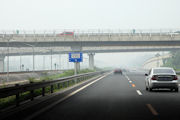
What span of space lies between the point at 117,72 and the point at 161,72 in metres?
42.6

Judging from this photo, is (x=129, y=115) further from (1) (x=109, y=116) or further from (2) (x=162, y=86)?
(2) (x=162, y=86)

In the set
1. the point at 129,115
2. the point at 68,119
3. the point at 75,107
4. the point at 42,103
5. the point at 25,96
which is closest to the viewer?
the point at 68,119

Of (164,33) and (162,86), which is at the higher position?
(164,33)

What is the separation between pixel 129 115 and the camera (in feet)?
28.7

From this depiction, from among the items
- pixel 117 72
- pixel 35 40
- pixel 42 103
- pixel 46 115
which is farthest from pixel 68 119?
pixel 117 72

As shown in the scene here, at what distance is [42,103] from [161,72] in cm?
801

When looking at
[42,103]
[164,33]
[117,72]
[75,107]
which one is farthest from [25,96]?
[117,72]

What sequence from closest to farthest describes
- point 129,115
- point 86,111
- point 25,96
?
point 129,115, point 86,111, point 25,96

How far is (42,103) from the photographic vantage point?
38.1 ft

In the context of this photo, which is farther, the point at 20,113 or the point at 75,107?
the point at 75,107

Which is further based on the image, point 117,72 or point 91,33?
point 117,72

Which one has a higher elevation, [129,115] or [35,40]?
[35,40]

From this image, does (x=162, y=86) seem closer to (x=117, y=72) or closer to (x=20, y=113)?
(x=20, y=113)

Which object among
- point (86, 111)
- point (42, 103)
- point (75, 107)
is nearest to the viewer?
point (86, 111)
